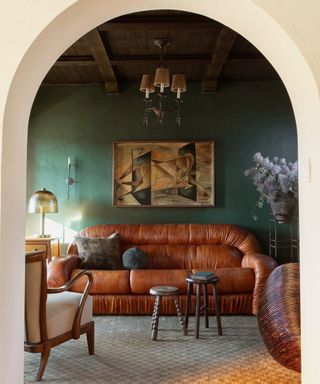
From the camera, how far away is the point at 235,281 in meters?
4.49

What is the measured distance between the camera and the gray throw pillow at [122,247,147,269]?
4.88 meters

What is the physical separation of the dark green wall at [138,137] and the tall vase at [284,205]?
77 centimetres

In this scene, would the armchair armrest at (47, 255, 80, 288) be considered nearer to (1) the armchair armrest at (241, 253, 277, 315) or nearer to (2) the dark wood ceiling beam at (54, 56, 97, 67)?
(1) the armchair armrest at (241, 253, 277, 315)

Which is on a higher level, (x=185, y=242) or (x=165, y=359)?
(x=185, y=242)

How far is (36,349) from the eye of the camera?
282cm

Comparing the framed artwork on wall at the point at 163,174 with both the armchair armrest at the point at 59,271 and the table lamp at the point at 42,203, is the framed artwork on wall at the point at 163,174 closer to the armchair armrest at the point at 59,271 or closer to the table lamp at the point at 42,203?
the table lamp at the point at 42,203

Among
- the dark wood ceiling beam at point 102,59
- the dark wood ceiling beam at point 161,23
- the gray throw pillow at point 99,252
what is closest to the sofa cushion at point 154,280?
the gray throw pillow at point 99,252

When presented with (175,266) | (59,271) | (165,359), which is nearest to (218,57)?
(175,266)

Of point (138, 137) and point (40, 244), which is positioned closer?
point (40, 244)

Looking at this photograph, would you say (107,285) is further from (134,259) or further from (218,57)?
(218,57)

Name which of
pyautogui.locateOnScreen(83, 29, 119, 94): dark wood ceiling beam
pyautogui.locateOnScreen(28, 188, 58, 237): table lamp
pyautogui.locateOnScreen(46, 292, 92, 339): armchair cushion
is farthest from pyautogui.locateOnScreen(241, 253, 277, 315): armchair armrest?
pyautogui.locateOnScreen(83, 29, 119, 94): dark wood ceiling beam

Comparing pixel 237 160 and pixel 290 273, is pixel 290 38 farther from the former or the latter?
pixel 237 160

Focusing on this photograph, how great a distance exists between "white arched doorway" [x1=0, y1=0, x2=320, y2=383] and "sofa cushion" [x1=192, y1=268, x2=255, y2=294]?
2611 mm

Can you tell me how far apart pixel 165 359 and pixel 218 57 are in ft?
Result: 10.6
